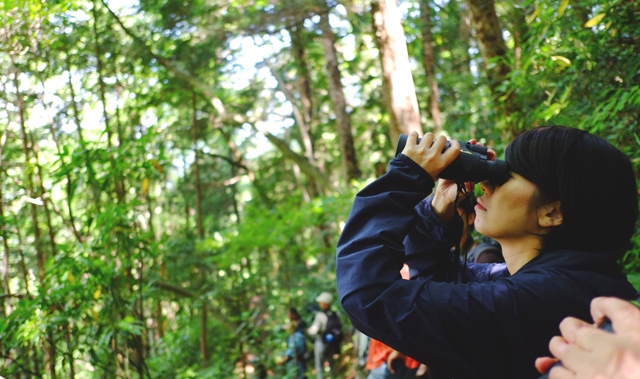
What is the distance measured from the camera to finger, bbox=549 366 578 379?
2.83 ft

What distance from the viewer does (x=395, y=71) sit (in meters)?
6.00

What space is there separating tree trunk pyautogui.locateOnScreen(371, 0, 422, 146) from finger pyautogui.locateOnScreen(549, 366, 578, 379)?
510 cm

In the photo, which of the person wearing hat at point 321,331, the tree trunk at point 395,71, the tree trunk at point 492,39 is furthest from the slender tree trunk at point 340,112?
the tree trunk at point 492,39

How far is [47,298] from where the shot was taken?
3.89m

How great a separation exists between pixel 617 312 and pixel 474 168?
0.73 metres

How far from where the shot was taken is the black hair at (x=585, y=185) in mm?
1377

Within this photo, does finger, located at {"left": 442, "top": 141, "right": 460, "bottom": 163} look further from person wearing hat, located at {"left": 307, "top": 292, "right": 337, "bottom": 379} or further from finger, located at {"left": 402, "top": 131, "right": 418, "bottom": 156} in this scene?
person wearing hat, located at {"left": 307, "top": 292, "right": 337, "bottom": 379}

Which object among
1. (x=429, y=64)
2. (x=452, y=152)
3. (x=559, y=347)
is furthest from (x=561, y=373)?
(x=429, y=64)

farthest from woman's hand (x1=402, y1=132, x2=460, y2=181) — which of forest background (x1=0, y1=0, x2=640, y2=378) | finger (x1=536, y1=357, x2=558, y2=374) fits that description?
forest background (x1=0, y1=0, x2=640, y2=378)

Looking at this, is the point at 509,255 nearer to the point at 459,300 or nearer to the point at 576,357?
the point at 459,300

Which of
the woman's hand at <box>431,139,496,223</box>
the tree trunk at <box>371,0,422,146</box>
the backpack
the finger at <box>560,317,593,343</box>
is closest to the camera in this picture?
the finger at <box>560,317,593,343</box>

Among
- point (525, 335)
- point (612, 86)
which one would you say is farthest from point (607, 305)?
point (612, 86)

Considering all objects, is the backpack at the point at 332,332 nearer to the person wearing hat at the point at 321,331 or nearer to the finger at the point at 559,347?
the person wearing hat at the point at 321,331

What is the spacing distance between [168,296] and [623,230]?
11594 millimetres
